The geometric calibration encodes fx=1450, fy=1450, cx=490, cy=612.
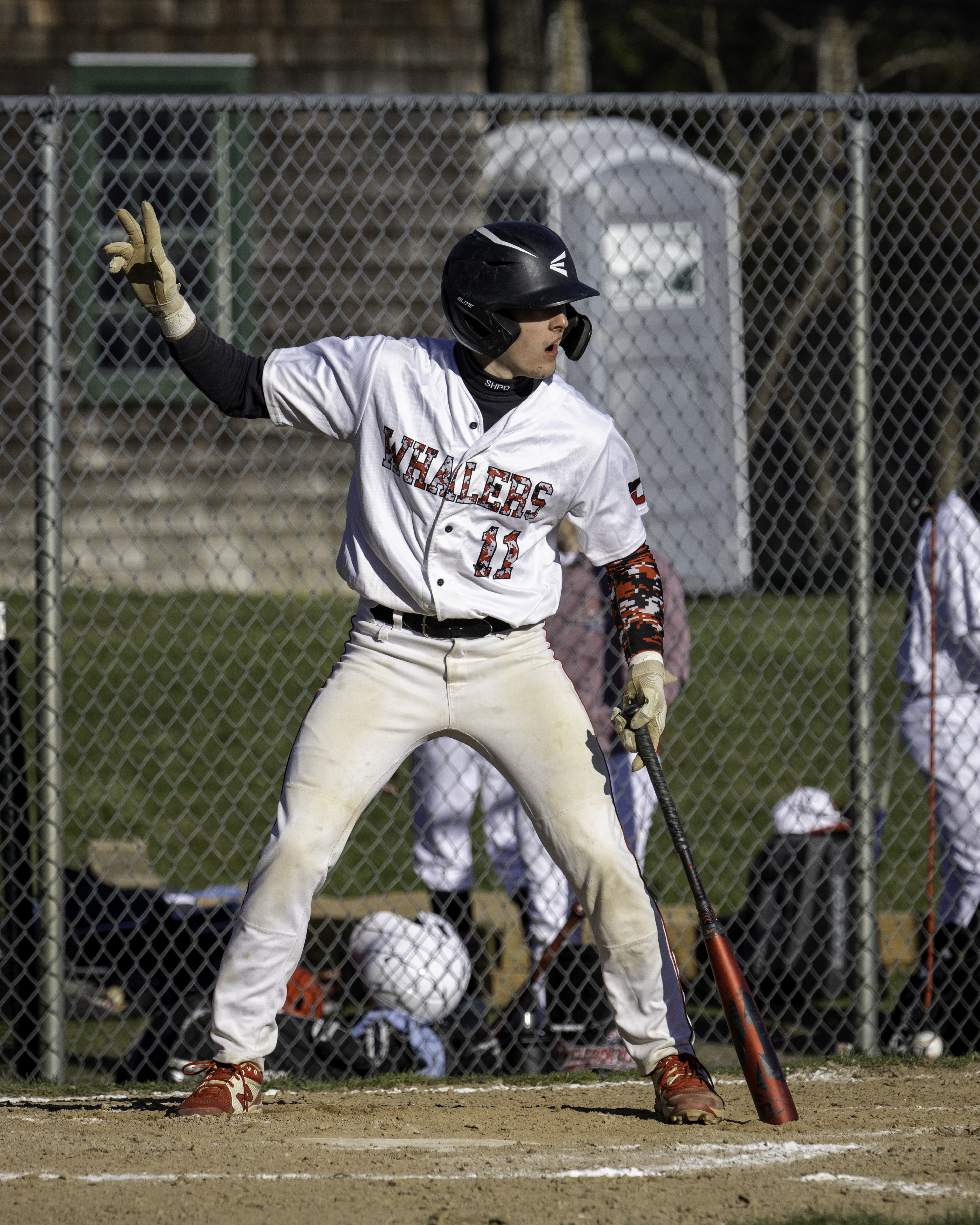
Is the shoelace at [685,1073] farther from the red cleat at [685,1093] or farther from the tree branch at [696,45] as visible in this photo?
the tree branch at [696,45]

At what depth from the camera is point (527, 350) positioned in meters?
3.40

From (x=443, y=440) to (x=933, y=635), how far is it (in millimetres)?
2250

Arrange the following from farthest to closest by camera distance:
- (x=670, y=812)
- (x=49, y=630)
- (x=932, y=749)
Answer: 1. (x=932, y=749)
2. (x=49, y=630)
3. (x=670, y=812)

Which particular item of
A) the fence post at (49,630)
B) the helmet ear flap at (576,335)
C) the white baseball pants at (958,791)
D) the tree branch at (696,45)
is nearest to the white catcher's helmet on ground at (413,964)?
the fence post at (49,630)

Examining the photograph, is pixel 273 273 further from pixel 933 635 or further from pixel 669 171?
pixel 933 635

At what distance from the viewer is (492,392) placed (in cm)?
345

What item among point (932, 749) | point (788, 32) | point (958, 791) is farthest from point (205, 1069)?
point (788, 32)

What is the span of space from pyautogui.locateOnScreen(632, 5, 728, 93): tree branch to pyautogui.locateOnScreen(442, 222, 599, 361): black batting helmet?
836 inches

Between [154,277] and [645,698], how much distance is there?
1511mm

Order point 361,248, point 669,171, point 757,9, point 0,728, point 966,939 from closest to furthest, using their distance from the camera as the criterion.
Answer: point 0,728, point 966,939, point 361,248, point 669,171, point 757,9

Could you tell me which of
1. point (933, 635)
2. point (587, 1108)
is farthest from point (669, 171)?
point (587, 1108)

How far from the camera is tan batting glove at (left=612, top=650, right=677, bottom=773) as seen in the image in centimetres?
347

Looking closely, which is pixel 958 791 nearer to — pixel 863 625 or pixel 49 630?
pixel 863 625

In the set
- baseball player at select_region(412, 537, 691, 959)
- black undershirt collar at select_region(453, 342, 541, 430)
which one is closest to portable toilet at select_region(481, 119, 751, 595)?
baseball player at select_region(412, 537, 691, 959)
